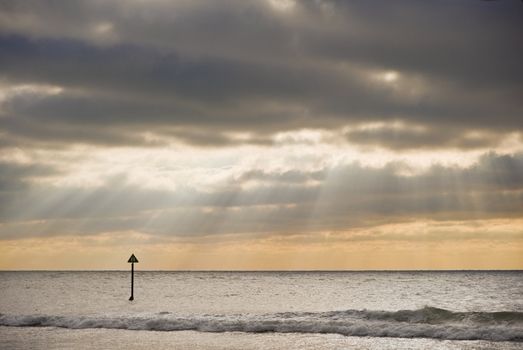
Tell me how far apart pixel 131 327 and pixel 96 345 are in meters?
6.55

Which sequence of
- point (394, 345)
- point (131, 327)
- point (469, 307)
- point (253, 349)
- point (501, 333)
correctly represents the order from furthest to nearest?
1. point (469, 307)
2. point (131, 327)
3. point (501, 333)
4. point (394, 345)
5. point (253, 349)

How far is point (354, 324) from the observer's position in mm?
27000

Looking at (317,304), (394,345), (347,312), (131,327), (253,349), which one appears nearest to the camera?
(253,349)

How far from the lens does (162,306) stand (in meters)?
46.4

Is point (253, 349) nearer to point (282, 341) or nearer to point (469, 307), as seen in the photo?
point (282, 341)

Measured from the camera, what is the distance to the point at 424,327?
26.0m

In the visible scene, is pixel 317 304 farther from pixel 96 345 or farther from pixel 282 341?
pixel 96 345

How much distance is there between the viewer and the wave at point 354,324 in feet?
79.8

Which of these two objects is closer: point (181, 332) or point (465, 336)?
point (465, 336)

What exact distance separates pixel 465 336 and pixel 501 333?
1.46 m

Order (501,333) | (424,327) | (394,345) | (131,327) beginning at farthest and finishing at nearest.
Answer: (131,327) → (424,327) → (501,333) → (394,345)

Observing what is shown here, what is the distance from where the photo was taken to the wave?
24312mm

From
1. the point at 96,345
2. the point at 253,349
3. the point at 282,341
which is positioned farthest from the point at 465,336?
the point at 96,345

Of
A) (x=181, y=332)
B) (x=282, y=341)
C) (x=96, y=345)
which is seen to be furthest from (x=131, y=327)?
(x=282, y=341)
